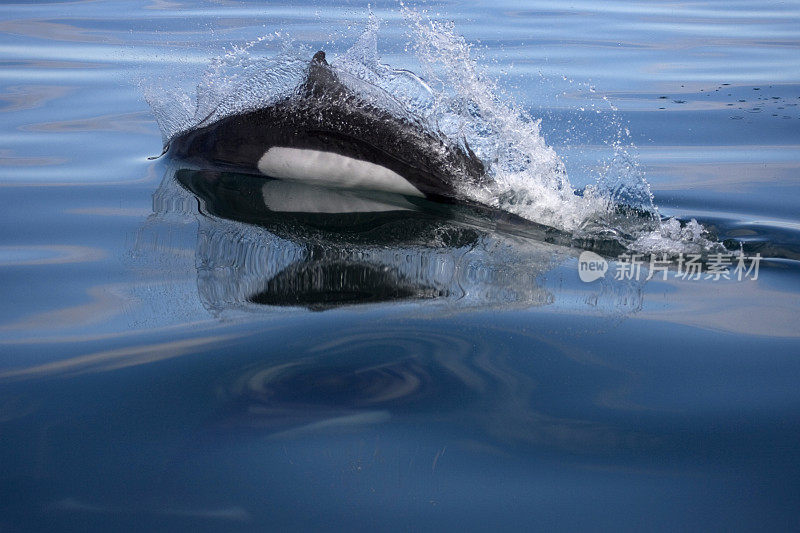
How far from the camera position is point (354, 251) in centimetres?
340

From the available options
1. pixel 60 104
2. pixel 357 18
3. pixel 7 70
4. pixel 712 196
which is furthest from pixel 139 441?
pixel 357 18

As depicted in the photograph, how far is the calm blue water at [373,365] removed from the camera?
194cm

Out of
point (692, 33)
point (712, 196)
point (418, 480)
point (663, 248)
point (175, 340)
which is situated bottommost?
point (418, 480)

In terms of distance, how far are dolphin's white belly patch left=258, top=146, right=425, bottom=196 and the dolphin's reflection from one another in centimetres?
6

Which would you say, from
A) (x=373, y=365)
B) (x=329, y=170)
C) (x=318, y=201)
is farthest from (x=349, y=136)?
(x=373, y=365)

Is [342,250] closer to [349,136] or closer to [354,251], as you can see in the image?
[354,251]

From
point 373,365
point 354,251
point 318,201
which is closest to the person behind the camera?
point 373,365

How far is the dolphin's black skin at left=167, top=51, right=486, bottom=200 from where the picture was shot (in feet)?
13.7

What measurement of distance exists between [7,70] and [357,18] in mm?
4396

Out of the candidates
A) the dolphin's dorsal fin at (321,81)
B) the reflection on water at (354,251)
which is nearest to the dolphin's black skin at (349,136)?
the dolphin's dorsal fin at (321,81)

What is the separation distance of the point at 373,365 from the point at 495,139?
2.03 metres

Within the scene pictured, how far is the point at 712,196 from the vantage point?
14.6ft

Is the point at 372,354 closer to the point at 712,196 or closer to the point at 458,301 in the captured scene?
the point at 458,301

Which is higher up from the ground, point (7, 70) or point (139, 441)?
point (7, 70)
